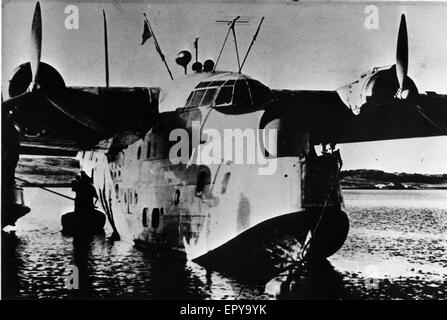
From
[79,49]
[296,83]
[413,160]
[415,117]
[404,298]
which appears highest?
[79,49]

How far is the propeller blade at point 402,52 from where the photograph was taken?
10.9 ft

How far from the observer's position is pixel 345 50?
3.30 metres

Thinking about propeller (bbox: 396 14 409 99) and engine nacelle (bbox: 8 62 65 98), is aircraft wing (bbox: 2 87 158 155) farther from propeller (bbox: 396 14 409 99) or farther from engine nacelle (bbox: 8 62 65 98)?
propeller (bbox: 396 14 409 99)

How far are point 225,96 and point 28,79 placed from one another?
122 centimetres

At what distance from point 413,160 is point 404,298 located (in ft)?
2.81

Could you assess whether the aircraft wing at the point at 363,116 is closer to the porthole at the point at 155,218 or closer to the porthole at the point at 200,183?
the porthole at the point at 200,183

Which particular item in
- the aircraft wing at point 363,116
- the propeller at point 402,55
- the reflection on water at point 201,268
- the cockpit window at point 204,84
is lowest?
the reflection on water at point 201,268

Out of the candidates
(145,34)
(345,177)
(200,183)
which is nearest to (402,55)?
(345,177)

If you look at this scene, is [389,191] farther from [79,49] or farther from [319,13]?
[79,49]

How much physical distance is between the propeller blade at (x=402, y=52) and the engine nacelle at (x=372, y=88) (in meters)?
0.03

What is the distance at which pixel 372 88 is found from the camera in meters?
3.32

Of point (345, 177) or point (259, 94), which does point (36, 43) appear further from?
point (345, 177)

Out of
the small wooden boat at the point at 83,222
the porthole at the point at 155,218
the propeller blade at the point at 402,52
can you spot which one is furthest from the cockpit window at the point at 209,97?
the propeller blade at the point at 402,52

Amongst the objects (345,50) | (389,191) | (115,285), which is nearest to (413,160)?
(389,191)
